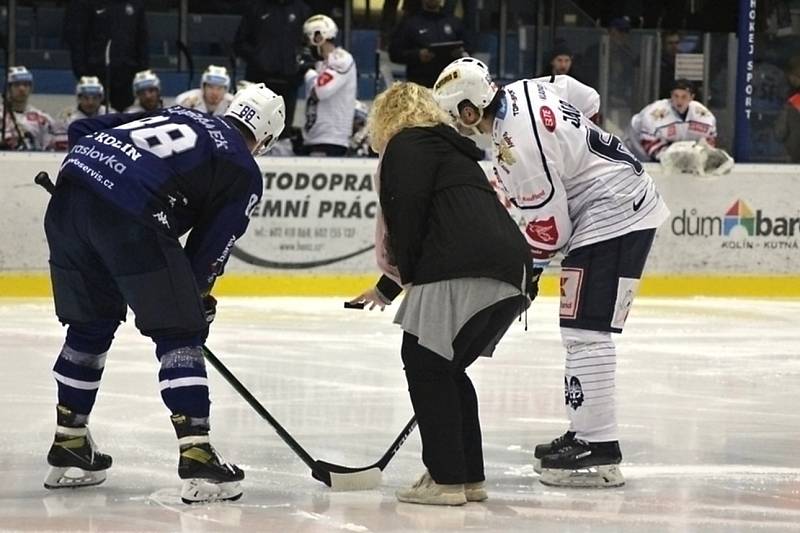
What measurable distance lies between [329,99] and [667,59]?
253cm

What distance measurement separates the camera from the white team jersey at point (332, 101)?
10758 mm

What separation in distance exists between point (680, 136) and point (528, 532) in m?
7.48

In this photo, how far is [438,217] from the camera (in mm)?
4023

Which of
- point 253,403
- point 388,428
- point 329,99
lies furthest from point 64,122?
point 253,403

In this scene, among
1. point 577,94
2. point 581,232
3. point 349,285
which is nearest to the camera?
point 581,232

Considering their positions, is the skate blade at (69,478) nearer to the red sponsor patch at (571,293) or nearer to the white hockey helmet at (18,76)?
the red sponsor patch at (571,293)

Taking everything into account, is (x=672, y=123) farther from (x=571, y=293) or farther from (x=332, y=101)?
(x=571, y=293)

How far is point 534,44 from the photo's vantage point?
12.0 metres

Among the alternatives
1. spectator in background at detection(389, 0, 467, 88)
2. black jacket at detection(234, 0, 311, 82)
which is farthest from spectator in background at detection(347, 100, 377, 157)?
black jacket at detection(234, 0, 311, 82)

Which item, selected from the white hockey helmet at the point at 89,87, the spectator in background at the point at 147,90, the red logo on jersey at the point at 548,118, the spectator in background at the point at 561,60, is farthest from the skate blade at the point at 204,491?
the spectator in background at the point at 561,60

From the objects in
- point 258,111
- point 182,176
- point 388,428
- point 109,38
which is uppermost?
point 258,111

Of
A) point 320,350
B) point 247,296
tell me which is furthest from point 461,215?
point 247,296

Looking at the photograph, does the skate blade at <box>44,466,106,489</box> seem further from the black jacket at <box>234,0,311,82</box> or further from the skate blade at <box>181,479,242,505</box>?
the black jacket at <box>234,0,311,82</box>

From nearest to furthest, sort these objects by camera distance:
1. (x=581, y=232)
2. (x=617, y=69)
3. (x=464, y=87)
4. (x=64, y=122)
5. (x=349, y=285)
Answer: (x=464, y=87)
(x=581, y=232)
(x=349, y=285)
(x=64, y=122)
(x=617, y=69)
